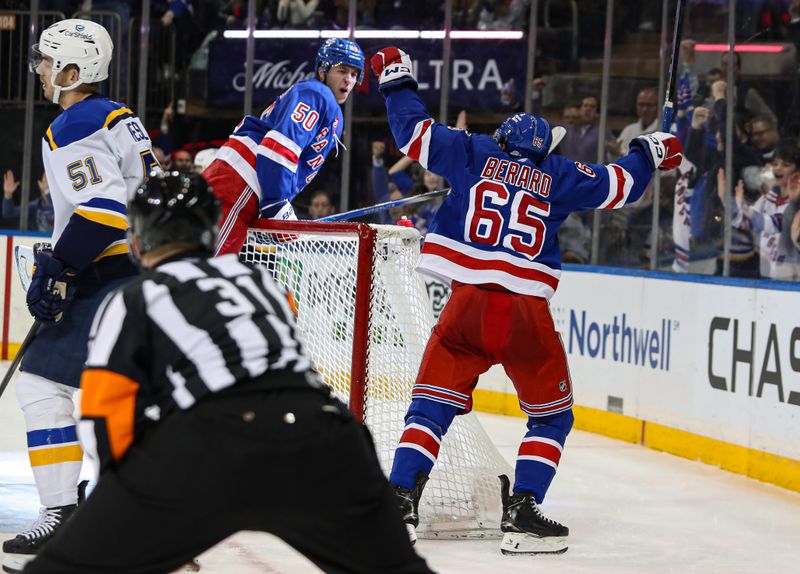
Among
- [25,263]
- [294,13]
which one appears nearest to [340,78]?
[25,263]

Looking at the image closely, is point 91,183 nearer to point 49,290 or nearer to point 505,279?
point 49,290

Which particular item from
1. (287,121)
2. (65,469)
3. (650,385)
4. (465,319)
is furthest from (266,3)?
(65,469)

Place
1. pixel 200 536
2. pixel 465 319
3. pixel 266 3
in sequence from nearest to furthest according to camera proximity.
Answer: pixel 200 536 → pixel 465 319 → pixel 266 3

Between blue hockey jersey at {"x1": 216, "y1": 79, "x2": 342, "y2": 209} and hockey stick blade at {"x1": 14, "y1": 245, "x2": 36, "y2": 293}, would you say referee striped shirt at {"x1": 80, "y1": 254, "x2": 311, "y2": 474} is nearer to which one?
hockey stick blade at {"x1": 14, "y1": 245, "x2": 36, "y2": 293}

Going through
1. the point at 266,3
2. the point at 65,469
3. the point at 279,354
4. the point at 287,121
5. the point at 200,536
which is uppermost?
the point at 266,3

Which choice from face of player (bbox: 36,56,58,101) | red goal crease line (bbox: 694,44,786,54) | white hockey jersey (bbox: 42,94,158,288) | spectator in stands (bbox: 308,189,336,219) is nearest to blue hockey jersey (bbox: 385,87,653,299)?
white hockey jersey (bbox: 42,94,158,288)

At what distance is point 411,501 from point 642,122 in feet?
13.0

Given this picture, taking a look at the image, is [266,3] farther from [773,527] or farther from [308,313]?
[773,527]

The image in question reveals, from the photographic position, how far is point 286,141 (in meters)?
4.12

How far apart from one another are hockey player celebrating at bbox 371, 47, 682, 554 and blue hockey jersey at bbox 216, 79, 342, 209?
399 millimetres

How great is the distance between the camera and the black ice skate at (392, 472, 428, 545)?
359cm

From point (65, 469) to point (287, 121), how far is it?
1434 millimetres

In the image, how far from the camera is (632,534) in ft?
13.4

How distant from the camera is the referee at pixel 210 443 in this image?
6.15 feet
